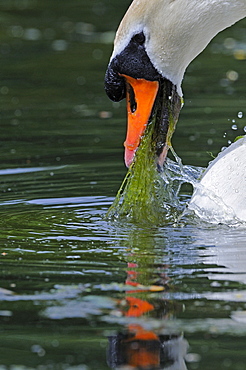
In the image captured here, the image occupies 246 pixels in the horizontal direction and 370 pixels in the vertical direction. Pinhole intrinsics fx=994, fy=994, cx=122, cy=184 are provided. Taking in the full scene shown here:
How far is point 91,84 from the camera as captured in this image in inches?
523

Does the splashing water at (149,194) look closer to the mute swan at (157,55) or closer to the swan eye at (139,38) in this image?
the mute swan at (157,55)

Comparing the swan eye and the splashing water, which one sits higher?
the swan eye

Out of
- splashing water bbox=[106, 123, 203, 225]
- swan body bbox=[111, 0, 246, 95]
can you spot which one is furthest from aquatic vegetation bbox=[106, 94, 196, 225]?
swan body bbox=[111, 0, 246, 95]

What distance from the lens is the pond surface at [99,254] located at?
467cm

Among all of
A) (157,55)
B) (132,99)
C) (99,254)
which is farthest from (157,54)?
(99,254)

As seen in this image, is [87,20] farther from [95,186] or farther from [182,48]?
[182,48]

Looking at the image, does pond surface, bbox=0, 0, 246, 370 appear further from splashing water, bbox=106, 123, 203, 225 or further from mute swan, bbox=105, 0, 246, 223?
mute swan, bbox=105, 0, 246, 223

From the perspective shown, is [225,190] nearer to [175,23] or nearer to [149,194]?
[149,194]

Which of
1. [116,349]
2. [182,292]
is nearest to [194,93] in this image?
[182,292]

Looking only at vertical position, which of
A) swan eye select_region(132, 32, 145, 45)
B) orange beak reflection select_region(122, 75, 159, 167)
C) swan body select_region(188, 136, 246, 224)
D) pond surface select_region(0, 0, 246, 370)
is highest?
swan eye select_region(132, 32, 145, 45)

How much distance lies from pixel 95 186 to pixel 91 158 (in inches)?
44.1

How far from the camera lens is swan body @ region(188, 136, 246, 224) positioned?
6.82 metres

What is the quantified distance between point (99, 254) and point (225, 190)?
1171mm

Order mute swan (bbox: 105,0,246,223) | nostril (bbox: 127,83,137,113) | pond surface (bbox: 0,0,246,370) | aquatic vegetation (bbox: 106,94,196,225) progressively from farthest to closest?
aquatic vegetation (bbox: 106,94,196,225) < nostril (bbox: 127,83,137,113) < mute swan (bbox: 105,0,246,223) < pond surface (bbox: 0,0,246,370)
